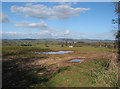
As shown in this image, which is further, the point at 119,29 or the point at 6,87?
the point at 119,29

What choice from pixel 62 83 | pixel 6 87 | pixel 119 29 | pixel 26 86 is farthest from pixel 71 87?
pixel 119 29

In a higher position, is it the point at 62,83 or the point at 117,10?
the point at 117,10

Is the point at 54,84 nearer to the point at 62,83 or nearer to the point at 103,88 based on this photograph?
the point at 62,83

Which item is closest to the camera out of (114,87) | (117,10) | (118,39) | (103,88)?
(114,87)

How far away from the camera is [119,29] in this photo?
44.0ft

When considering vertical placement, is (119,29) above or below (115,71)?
above

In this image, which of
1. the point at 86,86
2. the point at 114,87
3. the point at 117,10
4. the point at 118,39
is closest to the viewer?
the point at 114,87

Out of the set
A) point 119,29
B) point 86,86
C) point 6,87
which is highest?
point 119,29

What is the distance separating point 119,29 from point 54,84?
36.7 ft

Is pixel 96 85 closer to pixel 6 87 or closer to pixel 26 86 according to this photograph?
pixel 26 86

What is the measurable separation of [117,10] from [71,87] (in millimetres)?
11491

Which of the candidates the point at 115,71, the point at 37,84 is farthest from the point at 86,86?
the point at 37,84

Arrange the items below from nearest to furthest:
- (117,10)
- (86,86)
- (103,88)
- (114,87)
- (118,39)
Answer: (114,87)
(103,88)
(86,86)
(117,10)
(118,39)

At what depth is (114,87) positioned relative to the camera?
5703 millimetres
